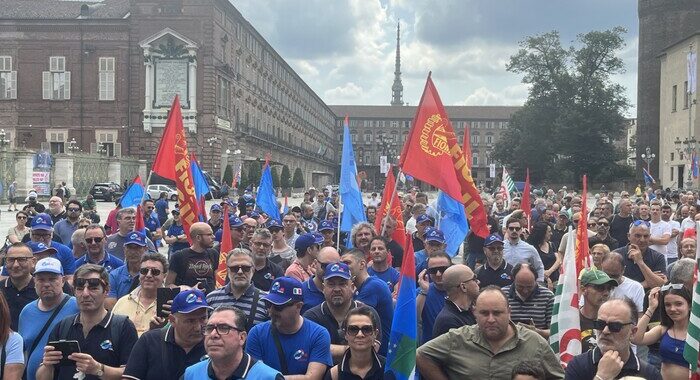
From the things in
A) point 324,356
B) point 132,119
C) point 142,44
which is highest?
point 142,44

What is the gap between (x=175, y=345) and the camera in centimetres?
466

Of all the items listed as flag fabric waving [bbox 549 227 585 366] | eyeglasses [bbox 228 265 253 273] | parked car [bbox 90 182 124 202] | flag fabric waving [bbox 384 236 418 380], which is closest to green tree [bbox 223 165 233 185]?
parked car [bbox 90 182 124 202]

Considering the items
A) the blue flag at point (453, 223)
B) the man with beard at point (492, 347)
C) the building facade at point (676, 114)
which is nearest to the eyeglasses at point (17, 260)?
the man with beard at point (492, 347)

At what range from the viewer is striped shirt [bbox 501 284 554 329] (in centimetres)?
616

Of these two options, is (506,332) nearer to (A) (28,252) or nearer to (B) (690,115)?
(A) (28,252)

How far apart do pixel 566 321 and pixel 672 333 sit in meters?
0.68

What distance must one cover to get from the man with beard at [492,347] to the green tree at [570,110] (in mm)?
67503

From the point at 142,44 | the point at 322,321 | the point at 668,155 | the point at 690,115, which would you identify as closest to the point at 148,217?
the point at 322,321

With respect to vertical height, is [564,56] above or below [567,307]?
above

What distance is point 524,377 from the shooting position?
385 cm

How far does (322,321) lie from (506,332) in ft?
4.98

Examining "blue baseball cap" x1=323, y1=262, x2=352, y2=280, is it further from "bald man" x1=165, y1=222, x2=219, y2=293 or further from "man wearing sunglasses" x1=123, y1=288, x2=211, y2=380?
"bald man" x1=165, y1=222, x2=219, y2=293

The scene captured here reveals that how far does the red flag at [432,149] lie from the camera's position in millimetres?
8562

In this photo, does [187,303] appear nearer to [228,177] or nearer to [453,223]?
[453,223]
